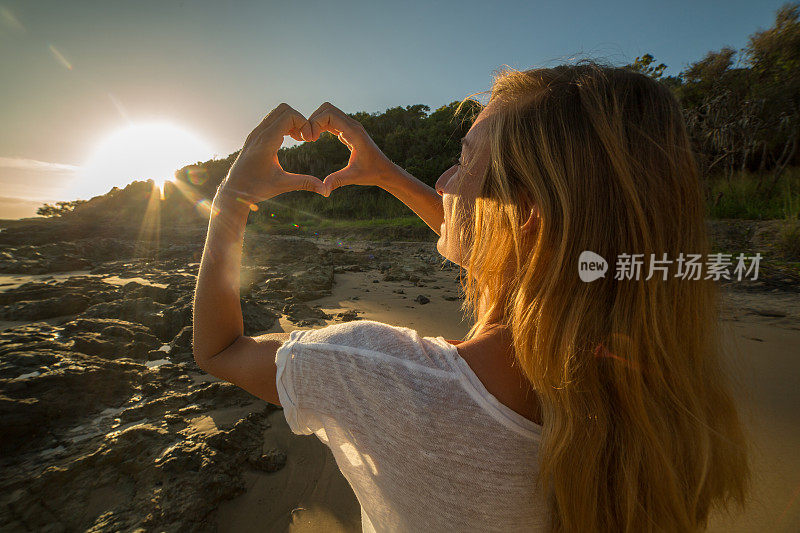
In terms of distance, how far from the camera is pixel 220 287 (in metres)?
0.81

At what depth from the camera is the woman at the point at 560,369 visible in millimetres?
623

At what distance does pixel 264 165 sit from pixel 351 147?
0.51 metres

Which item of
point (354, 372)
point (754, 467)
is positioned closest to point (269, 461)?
point (354, 372)

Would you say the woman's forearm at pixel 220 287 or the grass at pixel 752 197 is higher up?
the grass at pixel 752 197

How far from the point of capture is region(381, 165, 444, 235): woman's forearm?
1558mm

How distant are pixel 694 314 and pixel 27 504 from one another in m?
2.22

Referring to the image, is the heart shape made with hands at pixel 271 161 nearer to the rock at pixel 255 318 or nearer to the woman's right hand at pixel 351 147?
the woman's right hand at pixel 351 147

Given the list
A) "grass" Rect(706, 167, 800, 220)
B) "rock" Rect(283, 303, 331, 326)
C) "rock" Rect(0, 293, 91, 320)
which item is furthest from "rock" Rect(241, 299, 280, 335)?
"grass" Rect(706, 167, 800, 220)

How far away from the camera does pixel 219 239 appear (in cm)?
85

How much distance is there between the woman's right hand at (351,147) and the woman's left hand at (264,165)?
7cm

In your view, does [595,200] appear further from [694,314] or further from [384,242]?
[384,242]

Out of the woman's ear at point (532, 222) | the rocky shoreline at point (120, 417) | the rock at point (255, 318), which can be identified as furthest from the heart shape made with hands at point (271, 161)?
the rock at point (255, 318)

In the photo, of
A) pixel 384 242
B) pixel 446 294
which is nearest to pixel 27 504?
→ pixel 446 294

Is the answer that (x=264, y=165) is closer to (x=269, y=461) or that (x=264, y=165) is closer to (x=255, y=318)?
(x=269, y=461)
